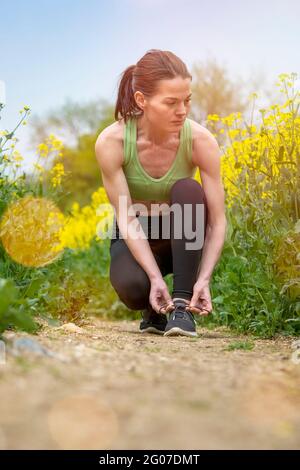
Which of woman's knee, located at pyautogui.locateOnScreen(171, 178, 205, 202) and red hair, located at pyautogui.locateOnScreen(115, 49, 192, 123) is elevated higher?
red hair, located at pyautogui.locateOnScreen(115, 49, 192, 123)

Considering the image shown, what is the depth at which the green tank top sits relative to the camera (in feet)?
11.5

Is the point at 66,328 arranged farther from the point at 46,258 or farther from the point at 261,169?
the point at 261,169

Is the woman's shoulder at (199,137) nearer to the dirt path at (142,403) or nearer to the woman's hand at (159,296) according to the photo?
the woman's hand at (159,296)

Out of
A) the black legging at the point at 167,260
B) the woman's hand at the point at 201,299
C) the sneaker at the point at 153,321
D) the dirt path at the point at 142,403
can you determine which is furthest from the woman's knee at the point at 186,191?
the dirt path at the point at 142,403

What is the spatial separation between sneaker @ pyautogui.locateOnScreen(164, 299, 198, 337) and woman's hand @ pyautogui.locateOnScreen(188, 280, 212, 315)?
48 millimetres

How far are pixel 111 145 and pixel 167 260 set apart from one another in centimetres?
72

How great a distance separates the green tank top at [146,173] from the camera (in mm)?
3502

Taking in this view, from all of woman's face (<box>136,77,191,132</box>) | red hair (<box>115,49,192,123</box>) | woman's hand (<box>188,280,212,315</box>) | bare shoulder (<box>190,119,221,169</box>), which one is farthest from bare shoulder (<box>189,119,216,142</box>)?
woman's hand (<box>188,280,212,315</box>)

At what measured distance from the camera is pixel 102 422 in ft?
4.81

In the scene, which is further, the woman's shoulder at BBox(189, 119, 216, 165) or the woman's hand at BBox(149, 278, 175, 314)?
the woman's shoulder at BBox(189, 119, 216, 165)

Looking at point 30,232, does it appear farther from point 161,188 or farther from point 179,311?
point 179,311

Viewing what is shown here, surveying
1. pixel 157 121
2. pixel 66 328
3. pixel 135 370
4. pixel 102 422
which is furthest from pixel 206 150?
pixel 102 422

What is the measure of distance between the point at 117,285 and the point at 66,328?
41cm

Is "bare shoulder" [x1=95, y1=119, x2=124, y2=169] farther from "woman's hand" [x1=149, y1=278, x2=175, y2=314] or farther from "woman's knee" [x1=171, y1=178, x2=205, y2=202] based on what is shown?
"woman's hand" [x1=149, y1=278, x2=175, y2=314]
